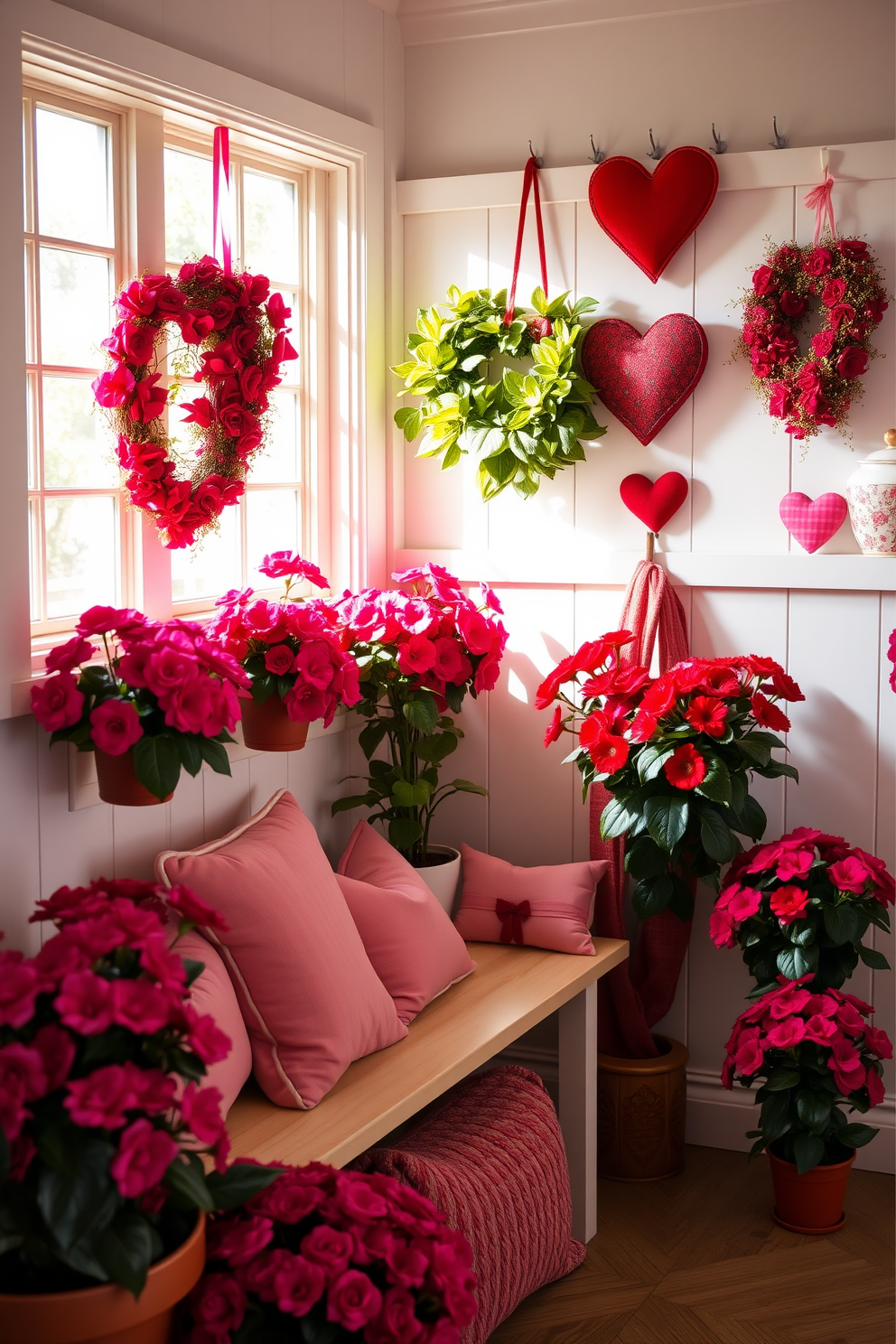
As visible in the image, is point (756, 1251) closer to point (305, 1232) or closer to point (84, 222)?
point (305, 1232)

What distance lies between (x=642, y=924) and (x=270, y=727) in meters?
1.11

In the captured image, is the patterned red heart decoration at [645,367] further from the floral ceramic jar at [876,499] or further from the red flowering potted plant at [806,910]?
the red flowering potted plant at [806,910]

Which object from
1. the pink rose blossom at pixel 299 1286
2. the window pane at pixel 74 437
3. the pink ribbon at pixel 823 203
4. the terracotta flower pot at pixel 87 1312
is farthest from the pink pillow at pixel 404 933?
the pink ribbon at pixel 823 203

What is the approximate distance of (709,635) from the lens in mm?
2986

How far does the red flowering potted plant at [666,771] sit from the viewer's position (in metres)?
2.54

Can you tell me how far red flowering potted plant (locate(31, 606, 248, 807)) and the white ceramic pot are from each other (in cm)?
92

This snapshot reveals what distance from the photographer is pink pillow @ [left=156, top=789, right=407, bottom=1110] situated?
83.3 inches

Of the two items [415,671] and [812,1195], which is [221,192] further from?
[812,1195]

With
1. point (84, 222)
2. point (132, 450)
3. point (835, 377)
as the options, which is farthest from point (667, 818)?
point (84, 222)

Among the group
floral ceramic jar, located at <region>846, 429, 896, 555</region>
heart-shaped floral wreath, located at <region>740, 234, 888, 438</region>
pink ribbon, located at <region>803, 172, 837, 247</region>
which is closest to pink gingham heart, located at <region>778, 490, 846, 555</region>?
floral ceramic jar, located at <region>846, 429, 896, 555</region>

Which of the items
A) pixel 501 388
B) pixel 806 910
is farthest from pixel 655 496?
pixel 806 910

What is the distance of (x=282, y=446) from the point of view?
299 centimetres

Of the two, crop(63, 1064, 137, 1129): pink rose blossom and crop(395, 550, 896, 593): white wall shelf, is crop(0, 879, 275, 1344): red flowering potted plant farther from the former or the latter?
crop(395, 550, 896, 593): white wall shelf

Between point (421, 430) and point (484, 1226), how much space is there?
1.83 m
